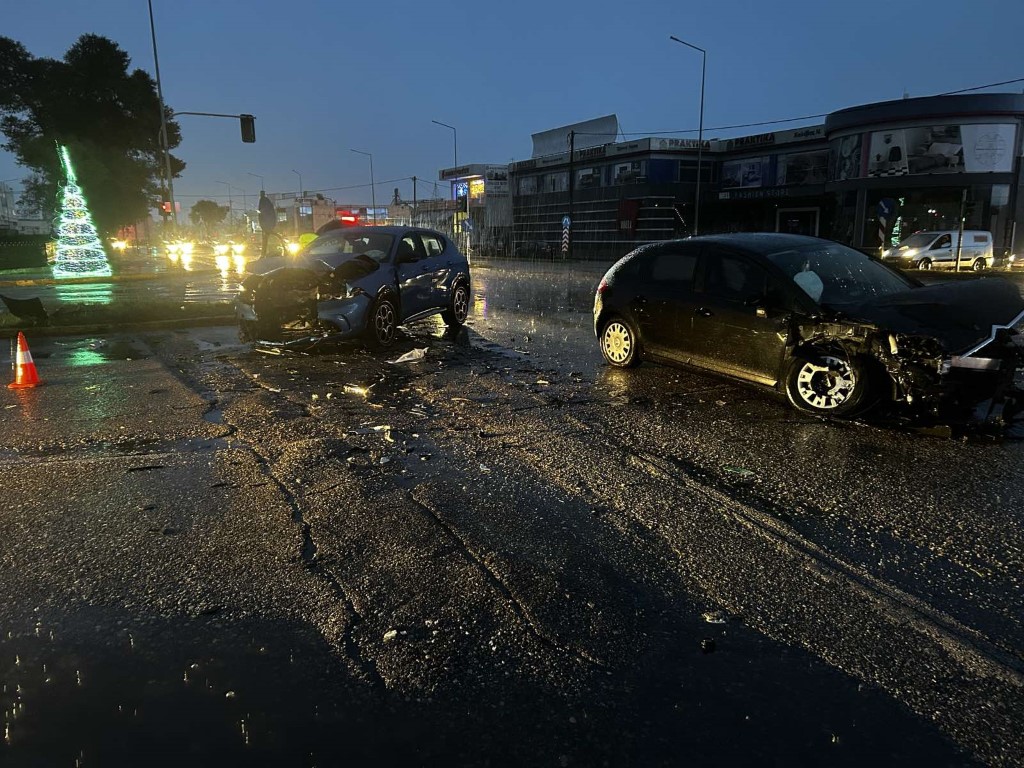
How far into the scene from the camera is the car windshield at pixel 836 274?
6.31 m

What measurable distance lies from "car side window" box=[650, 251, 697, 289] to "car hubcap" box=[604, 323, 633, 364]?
752mm

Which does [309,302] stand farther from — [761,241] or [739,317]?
[761,241]

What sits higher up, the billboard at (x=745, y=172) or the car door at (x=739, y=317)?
the billboard at (x=745, y=172)

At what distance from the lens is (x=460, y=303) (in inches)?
491

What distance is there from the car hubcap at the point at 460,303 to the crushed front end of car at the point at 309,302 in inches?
89.9

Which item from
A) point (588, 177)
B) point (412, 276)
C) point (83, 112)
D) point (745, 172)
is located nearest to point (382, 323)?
point (412, 276)

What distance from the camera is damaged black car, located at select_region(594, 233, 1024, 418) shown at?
5.41m

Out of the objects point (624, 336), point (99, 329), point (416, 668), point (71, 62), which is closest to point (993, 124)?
point (624, 336)

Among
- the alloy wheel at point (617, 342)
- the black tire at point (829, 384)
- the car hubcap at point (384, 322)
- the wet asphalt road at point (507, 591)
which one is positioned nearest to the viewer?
the wet asphalt road at point (507, 591)

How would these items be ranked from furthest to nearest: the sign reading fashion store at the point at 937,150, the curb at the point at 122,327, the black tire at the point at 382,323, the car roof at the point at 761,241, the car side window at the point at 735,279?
the sign reading fashion store at the point at 937,150 → the curb at the point at 122,327 → the black tire at the point at 382,323 → the car roof at the point at 761,241 → the car side window at the point at 735,279

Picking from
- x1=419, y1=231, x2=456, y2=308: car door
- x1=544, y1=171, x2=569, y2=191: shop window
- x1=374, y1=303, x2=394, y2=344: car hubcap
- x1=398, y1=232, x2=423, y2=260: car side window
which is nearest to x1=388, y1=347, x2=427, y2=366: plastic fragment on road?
x1=374, y1=303, x2=394, y2=344: car hubcap

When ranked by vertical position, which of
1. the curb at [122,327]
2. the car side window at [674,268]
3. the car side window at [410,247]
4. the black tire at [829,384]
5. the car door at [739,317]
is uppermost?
the car side window at [410,247]

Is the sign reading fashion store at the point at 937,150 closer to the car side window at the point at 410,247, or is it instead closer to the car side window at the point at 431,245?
the car side window at the point at 431,245

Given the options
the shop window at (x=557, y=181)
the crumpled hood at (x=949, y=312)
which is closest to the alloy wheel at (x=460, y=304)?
the crumpled hood at (x=949, y=312)
